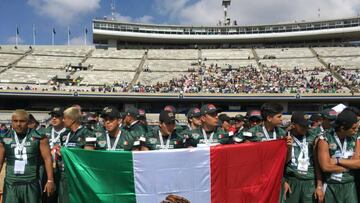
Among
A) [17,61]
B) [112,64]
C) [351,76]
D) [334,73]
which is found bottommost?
[351,76]

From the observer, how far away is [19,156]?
5219 millimetres

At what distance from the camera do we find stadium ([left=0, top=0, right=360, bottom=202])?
39312 mm

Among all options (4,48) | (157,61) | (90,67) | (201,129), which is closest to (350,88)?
(157,61)

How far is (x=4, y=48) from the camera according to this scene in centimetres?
5612

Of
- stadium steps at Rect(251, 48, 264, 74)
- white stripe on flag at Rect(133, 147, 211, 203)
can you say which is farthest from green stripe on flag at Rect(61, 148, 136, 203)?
stadium steps at Rect(251, 48, 264, 74)

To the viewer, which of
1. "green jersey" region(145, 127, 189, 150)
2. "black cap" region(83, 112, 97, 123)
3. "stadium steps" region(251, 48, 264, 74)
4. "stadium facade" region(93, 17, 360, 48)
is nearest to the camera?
"green jersey" region(145, 127, 189, 150)

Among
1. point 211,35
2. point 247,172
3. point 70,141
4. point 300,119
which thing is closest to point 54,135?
point 70,141

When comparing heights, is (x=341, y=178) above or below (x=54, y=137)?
below

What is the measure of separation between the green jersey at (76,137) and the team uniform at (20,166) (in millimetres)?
733

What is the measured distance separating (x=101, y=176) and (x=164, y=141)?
103 centimetres

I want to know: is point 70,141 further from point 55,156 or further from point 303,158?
point 303,158

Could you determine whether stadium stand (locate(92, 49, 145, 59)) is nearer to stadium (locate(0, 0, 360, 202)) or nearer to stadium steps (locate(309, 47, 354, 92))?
stadium (locate(0, 0, 360, 202))

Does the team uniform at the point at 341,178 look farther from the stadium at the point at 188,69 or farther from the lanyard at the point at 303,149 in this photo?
the stadium at the point at 188,69

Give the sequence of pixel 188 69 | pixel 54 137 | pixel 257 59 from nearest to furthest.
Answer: pixel 54 137
pixel 188 69
pixel 257 59
